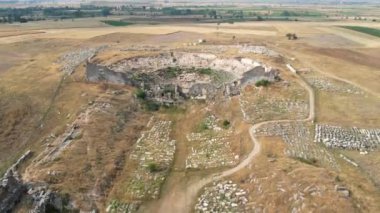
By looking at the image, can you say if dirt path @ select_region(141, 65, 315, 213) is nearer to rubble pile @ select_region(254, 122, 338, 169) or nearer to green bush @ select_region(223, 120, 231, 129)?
rubble pile @ select_region(254, 122, 338, 169)

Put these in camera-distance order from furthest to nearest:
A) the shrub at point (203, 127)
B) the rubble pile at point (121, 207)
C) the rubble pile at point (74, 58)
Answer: the rubble pile at point (74, 58), the shrub at point (203, 127), the rubble pile at point (121, 207)

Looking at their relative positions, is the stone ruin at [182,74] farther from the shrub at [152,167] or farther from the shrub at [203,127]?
the shrub at [152,167]

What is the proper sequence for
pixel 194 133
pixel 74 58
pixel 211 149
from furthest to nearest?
pixel 74 58, pixel 194 133, pixel 211 149

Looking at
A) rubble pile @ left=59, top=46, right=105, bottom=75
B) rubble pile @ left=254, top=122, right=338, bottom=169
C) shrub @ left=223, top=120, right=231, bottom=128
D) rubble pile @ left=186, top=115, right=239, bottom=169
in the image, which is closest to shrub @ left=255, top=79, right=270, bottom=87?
rubble pile @ left=186, top=115, right=239, bottom=169

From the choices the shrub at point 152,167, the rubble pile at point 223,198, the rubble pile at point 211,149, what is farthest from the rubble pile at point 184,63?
the rubble pile at point 223,198

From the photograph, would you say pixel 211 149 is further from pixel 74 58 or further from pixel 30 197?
pixel 74 58

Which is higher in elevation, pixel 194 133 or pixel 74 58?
pixel 74 58

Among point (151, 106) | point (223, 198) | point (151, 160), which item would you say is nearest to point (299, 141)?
point (223, 198)

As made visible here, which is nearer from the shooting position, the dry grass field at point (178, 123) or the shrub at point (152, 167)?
the dry grass field at point (178, 123)
